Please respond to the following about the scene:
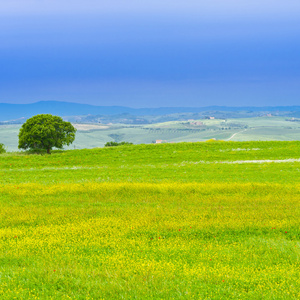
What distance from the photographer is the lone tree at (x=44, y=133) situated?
57.4m

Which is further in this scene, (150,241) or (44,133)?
(44,133)

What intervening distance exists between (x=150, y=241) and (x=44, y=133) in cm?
4926

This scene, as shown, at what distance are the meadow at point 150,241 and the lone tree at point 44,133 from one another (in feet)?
115

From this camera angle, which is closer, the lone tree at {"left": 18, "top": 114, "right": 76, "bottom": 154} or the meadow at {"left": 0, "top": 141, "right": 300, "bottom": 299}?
the meadow at {"left": 0, "top": 141, "right": 300, "bottom": 299}

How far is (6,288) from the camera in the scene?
28.0 feet

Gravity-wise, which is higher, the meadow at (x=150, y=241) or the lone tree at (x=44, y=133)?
the lone tree at (x=44, y=133)

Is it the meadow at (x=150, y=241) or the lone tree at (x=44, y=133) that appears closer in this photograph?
the meadow at (x=150, y=241)

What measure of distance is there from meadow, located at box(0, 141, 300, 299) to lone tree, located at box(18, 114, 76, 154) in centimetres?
3519

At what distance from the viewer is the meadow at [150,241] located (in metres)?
8.41

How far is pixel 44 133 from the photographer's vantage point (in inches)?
2237

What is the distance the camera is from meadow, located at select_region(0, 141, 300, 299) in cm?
841

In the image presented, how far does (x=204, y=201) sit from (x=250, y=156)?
28.1 meters

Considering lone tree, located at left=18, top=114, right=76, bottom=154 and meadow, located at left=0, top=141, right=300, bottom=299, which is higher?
lone tree, located at left=18, top=114, right=76, bottom=154

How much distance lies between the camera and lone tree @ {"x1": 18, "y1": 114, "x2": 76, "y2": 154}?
57.4m
